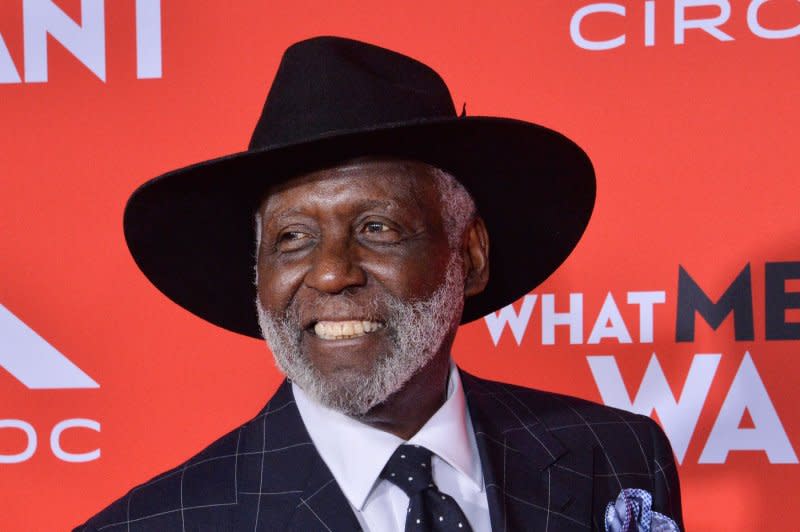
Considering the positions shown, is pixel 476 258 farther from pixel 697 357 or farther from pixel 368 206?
pixel 697 357

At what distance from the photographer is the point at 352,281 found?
3.95 ft

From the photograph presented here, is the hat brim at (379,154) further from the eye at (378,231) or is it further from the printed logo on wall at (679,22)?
the printed logo on wall at (679,22)

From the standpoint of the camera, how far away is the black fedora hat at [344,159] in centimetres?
122

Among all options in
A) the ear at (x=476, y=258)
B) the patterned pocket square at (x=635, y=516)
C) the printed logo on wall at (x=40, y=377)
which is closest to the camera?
the patterned pocket square at (x=635, y=516)

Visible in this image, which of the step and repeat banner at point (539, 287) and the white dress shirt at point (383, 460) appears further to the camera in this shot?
the step and repeat banner at point (539, 287)

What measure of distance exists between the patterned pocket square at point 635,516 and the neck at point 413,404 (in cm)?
27

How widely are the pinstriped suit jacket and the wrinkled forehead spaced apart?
27cm

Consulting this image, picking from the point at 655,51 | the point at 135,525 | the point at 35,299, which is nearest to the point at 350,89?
the point at 135,525

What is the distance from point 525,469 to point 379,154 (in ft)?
1.54

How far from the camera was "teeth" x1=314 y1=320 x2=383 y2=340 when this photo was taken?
1.23 metres

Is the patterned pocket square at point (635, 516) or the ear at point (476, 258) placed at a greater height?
the ear at point (476, 258)

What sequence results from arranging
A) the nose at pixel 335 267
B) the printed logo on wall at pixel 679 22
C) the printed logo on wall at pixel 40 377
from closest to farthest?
the nose at pixel 335 267 < the printed logo on wall at pixel 679 22 < the printed logo on wall at pixel 40 377

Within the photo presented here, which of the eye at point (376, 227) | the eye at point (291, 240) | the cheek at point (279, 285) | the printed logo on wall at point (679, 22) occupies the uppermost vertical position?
the printed logo on wall at point (679, 22)

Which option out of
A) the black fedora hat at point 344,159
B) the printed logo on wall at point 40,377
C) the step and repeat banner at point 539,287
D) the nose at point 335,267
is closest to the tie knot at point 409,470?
the nose at point 335,267
